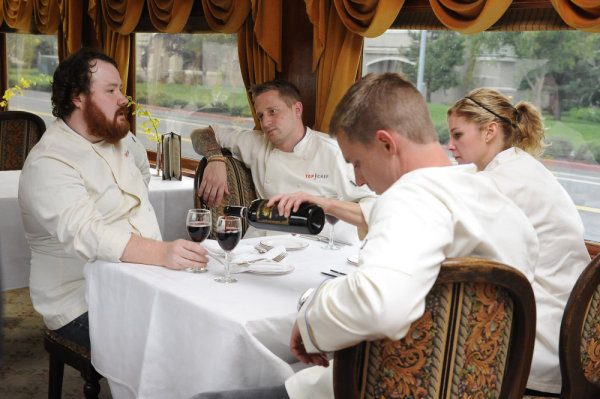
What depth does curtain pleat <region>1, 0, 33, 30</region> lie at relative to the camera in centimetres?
696

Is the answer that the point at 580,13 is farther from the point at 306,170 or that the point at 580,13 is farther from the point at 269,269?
the point at 269,269

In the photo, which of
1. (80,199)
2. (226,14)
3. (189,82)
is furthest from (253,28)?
(80,199)

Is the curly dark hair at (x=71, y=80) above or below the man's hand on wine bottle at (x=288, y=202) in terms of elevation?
above

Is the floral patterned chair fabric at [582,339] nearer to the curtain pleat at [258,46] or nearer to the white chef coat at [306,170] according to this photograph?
the white chef coat at [306,170]

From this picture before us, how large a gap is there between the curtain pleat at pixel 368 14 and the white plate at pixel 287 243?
1.66 m

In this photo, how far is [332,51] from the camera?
13.3ft

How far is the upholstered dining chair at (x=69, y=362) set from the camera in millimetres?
2365

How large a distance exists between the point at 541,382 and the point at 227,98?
154 inches

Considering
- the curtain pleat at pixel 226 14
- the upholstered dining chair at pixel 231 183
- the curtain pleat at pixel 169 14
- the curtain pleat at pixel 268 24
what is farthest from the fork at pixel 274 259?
the curtain pleat at pixel 169 14

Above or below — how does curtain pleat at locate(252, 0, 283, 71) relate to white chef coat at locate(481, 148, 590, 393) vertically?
above

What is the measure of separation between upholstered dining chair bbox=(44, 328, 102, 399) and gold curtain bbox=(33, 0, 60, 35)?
479 centimetres

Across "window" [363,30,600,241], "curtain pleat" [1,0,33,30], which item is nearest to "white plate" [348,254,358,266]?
"window" [363,30,600,241]

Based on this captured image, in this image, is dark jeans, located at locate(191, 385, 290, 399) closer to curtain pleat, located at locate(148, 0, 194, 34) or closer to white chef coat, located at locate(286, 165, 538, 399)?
white chef coat, located at locate(286, 165, 538, 399)

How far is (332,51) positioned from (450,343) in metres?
3.04
